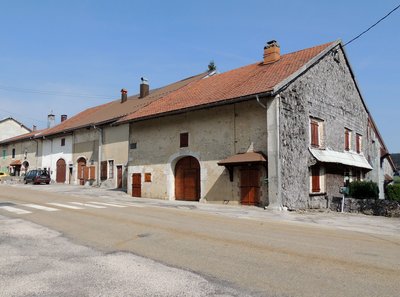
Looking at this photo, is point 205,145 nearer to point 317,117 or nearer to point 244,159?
point 244,159

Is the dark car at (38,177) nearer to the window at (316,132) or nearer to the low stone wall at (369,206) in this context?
the window at (316,132)

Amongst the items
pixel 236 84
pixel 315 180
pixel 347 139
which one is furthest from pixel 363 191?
pixel 236 84

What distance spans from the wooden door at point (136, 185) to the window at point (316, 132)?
1084cm

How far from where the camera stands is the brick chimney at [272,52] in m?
21.6

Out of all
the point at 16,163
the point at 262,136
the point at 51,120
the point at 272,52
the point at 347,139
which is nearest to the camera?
the point at 262,136

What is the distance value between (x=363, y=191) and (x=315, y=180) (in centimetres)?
239

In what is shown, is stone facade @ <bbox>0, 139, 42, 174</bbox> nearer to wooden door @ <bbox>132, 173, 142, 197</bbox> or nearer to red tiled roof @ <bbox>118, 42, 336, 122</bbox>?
wooden door @ <bbox>132, 173, 142, 197</bbox>

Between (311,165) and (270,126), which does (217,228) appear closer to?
(270,126)

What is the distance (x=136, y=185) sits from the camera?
23188 mm

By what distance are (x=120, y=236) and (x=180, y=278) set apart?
340cm

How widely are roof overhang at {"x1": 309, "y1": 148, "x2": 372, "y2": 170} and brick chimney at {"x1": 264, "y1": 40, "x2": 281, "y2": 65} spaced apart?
634 cm

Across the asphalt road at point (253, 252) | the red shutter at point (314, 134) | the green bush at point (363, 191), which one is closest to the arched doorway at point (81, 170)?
the red shutter at point (314, 134)

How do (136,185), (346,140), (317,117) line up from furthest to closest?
(136,185) < (346,140) < (317,117)

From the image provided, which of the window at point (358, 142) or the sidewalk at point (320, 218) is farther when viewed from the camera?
the window at point (358, 142)
